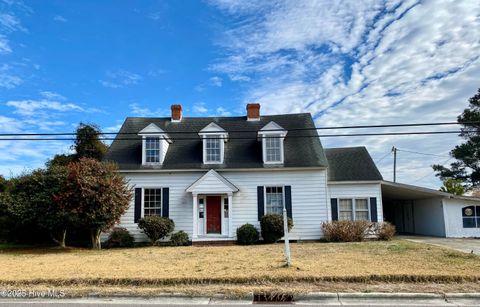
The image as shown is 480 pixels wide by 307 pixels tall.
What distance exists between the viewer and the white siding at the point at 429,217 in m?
21.5

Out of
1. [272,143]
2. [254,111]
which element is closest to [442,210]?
[272,143]

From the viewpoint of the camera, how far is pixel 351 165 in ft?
69.7

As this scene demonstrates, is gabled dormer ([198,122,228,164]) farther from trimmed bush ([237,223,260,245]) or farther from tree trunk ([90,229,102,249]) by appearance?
tree trunk ([90,229,102,249])

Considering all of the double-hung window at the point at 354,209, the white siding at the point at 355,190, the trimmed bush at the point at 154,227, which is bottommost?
the trimmed bush at the point at 154,227

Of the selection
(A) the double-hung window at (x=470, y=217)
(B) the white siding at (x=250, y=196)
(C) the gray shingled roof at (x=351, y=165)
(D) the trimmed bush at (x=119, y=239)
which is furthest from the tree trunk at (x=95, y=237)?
(A) the double-hung window at (x=470, y=217)

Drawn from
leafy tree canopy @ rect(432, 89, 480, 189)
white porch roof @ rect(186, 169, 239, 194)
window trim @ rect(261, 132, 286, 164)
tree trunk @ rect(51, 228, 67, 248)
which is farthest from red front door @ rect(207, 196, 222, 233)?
leafy tree canopy @ rect(432, 89, 480, 189)

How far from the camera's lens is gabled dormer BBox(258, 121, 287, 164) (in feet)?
65.9

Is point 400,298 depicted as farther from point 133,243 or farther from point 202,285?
point 133,243

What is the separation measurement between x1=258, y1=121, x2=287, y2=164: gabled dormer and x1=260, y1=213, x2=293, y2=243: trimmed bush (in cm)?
309

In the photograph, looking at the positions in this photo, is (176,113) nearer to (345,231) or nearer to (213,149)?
(213,149)

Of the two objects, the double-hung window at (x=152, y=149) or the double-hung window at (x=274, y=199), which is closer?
the double-hung window at (x=274, y=199)

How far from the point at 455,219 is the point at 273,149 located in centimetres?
1110

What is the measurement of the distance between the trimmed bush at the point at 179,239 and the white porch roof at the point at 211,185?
2.22 meters

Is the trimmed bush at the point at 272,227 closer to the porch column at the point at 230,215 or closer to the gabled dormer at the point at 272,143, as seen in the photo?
the porch column at the point at 230,215
